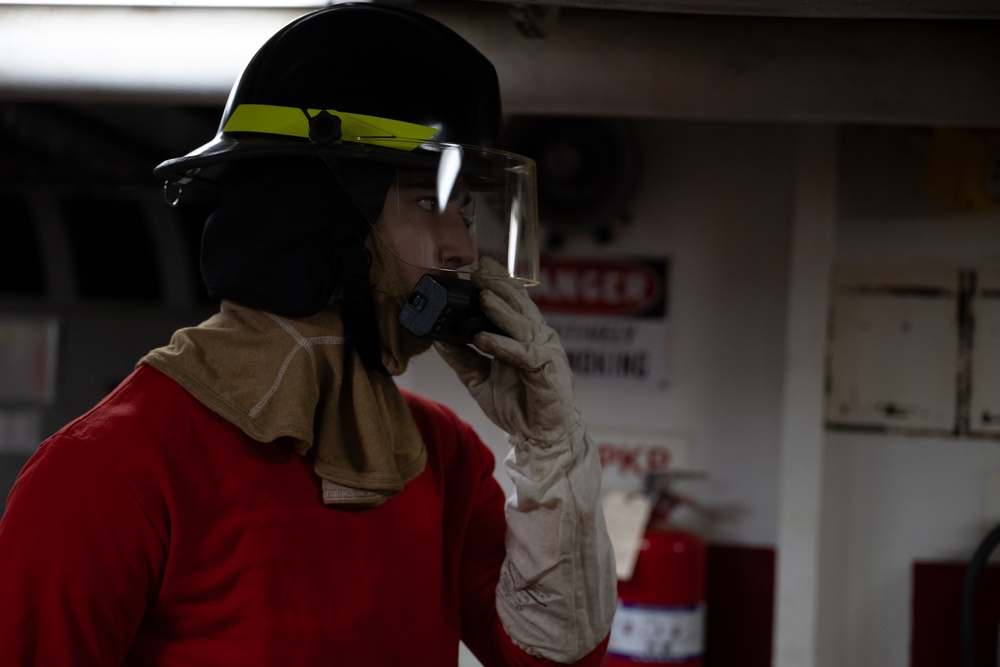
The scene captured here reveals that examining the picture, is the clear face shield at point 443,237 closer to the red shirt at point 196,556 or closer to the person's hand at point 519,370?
the person's hand at point 519,370

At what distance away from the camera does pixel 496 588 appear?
1505 mm

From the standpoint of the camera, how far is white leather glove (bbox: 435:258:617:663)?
137cm

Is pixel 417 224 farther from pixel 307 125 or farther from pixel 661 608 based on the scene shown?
pixel 661 608

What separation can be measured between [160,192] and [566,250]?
242cm

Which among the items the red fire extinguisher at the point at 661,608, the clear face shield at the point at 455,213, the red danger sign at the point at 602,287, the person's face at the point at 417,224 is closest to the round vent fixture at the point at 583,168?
the red danger sign at the point at 602,287

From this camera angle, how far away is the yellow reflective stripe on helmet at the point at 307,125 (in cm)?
131

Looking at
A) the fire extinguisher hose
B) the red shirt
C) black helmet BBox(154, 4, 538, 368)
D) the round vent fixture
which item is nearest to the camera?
the red shirt

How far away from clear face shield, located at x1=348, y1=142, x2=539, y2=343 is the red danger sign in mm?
1622

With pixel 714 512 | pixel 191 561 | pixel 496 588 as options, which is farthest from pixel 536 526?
pixel 714 512

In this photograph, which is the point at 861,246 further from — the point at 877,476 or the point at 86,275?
the point at 86,275

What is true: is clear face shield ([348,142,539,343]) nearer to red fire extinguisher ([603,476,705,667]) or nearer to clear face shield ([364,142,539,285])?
clear face shield ([364,142,539,285])

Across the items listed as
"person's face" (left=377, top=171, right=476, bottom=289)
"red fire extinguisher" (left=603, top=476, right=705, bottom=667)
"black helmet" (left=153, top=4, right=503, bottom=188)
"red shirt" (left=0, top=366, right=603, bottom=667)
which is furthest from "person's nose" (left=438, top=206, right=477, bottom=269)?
"red fire extinguisher" (left=603, top=476, right=705, bottom=667)

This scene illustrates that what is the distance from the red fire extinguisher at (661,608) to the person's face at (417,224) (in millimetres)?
1603

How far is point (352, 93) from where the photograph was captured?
4.44 ft
